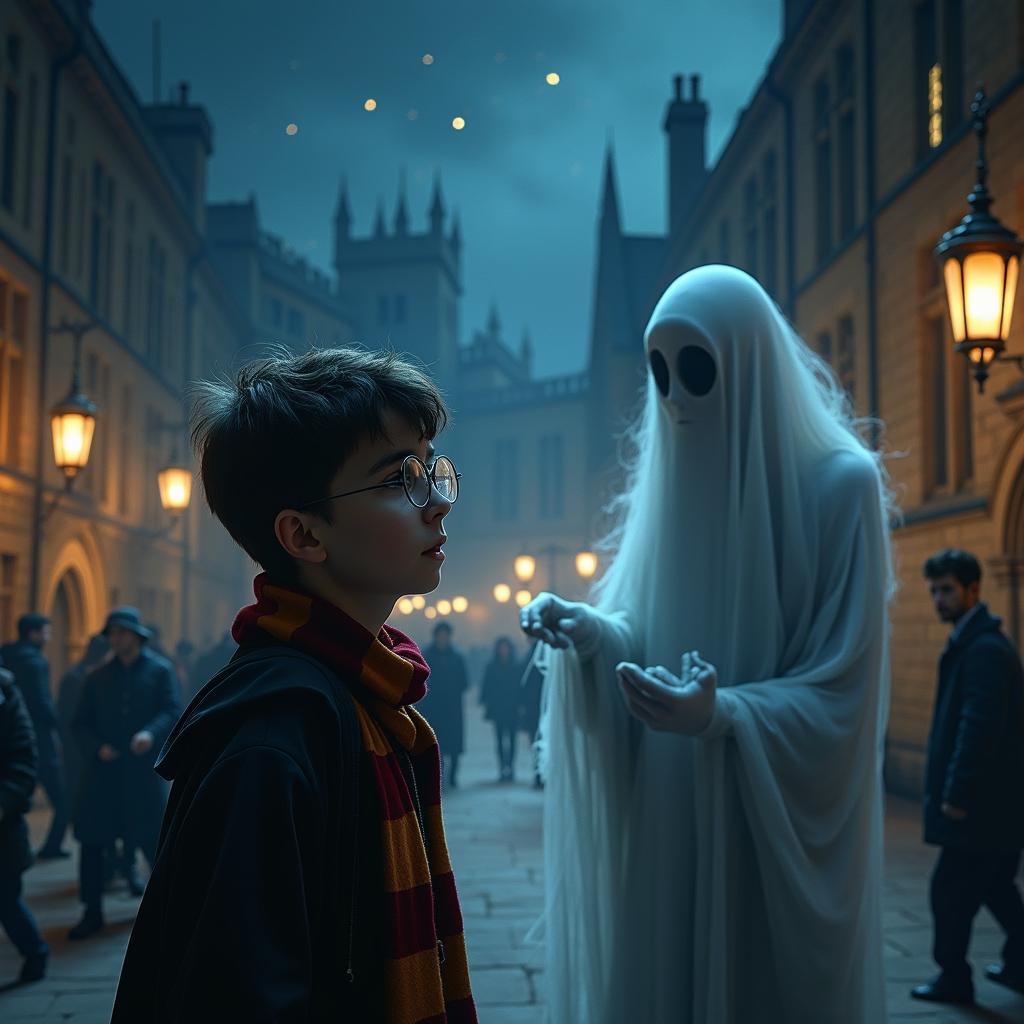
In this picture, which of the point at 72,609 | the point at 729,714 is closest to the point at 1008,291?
the point at 729,714

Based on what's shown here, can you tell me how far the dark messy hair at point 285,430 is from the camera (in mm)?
1547

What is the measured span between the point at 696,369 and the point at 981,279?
10.4 ft

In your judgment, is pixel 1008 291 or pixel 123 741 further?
pixel 123 741

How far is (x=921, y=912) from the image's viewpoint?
7000 mm

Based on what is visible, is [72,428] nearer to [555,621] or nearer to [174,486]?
[174,486]

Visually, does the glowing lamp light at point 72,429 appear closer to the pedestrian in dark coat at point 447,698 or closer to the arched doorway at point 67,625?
the pedestrian in dark coat at point 447,698

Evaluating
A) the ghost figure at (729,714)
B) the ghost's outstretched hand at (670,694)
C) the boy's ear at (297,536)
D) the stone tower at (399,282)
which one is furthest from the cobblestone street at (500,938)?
the stone tower at (399,282)

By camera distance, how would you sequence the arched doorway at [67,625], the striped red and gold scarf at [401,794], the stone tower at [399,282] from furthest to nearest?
the stone tower at [399,282] < the arched doorway at [67,625] < the striped red and gold scarf at [401,794]

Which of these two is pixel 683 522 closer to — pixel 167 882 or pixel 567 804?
pixel 567 804

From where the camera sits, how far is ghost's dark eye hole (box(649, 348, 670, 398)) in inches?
129

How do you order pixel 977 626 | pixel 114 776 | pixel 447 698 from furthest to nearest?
pixel 447 698 < pixel 114 776 < pixel 977 626

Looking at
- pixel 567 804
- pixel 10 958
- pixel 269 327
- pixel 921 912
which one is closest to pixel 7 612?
pixel 10 958

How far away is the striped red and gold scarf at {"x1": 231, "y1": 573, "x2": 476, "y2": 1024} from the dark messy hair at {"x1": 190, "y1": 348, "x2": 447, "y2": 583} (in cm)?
9

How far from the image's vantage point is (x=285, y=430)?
1.54 metres
